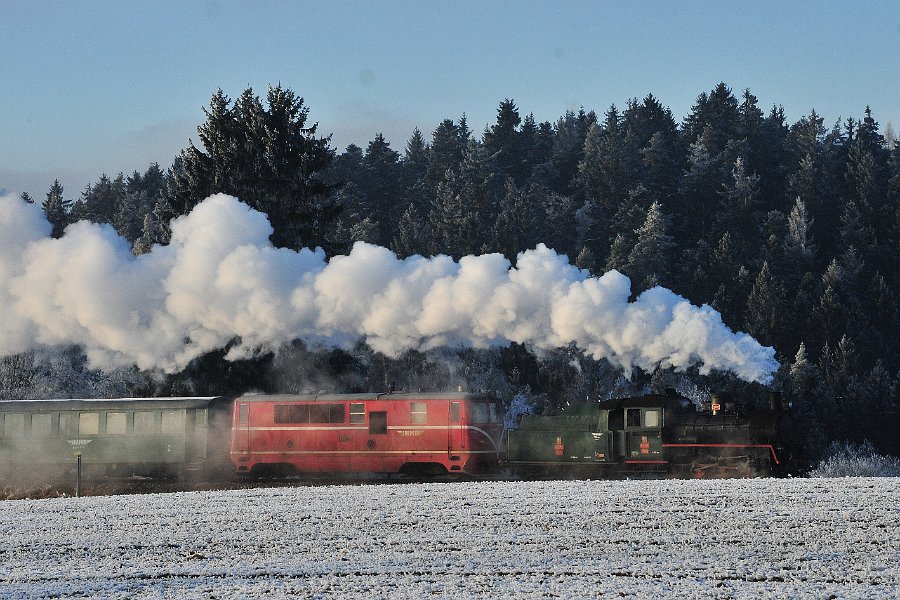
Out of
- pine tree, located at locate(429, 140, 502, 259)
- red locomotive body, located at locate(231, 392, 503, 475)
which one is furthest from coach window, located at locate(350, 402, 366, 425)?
pine tree, located at locate(429, 140, 502, 259)

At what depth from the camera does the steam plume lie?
3416 cm

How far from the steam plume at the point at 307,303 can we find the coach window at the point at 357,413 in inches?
134

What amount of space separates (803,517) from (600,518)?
389cm

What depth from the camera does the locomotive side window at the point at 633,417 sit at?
105 feet

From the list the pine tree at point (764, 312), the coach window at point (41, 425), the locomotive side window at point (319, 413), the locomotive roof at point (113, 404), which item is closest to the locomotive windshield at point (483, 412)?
the locomotive side window at point (319, 413)

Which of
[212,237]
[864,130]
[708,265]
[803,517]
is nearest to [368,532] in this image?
[803,517]

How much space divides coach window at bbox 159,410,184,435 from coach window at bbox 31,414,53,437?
388cm

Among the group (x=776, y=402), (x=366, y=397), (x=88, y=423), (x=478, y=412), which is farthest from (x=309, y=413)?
(x=776, y=402)

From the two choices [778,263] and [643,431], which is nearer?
[643,431]

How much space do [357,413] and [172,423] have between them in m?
6.45

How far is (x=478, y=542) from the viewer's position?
67.1ft

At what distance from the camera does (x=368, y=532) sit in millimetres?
21828

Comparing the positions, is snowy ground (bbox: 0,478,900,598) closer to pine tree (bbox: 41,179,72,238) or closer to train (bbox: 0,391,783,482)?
train (bbox: 0,391,783,482)

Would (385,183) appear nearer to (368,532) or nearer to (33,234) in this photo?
(33,234)
